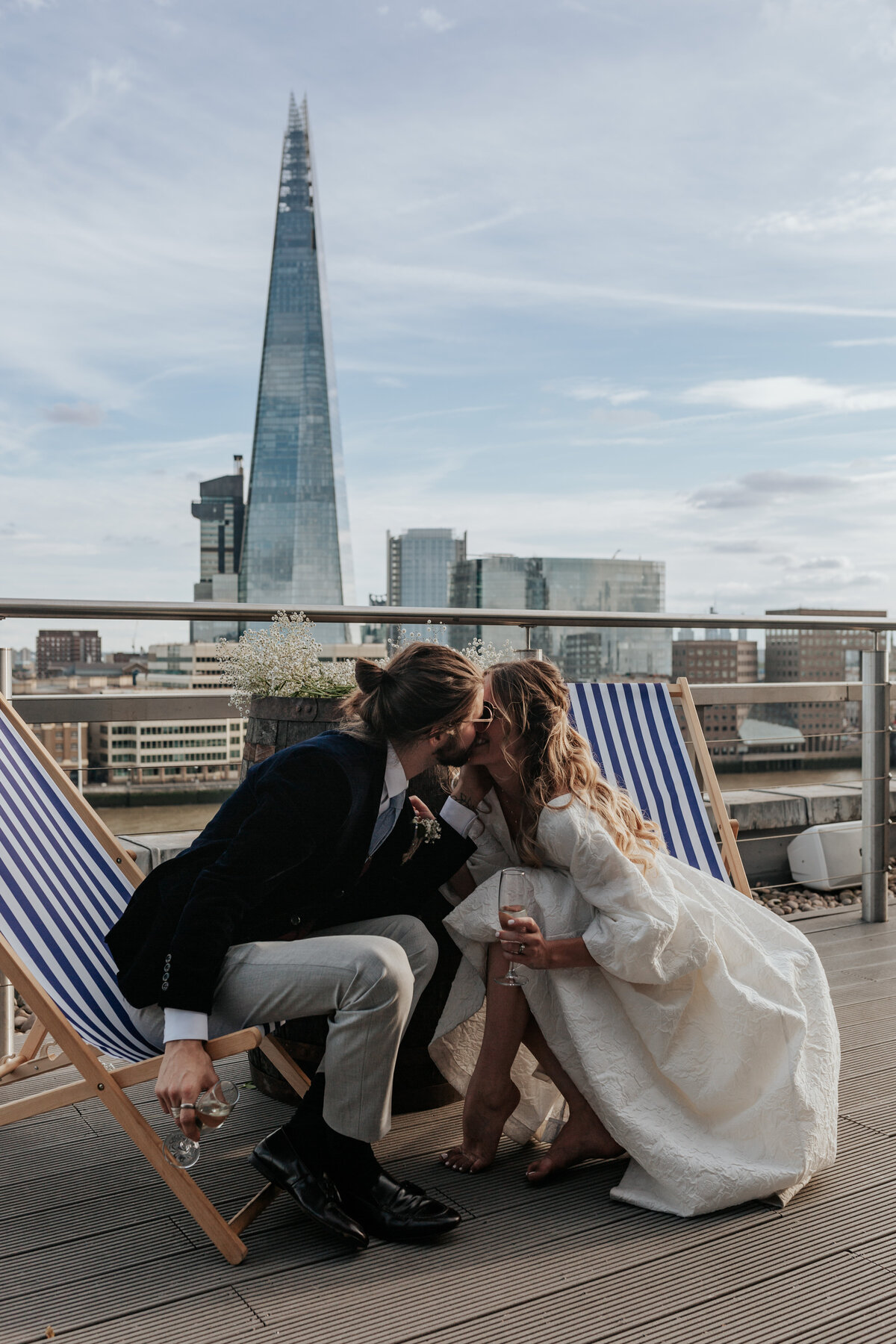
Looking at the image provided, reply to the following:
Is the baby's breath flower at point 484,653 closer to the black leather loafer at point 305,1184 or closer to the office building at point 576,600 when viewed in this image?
the office building at point 576,600

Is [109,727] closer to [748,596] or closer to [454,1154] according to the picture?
[454,1154]

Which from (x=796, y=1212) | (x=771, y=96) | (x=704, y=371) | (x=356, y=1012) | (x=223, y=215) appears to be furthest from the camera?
(x=223, y=215)

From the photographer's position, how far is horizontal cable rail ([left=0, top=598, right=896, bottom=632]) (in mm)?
2623

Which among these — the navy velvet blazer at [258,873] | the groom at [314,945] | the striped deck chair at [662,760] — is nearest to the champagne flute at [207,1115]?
the groom at [314,945]

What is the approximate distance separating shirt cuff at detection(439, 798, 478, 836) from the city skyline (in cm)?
123

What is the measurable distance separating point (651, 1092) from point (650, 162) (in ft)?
37.6

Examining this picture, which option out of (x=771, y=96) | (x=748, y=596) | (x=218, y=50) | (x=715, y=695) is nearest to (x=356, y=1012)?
(x=715, y=695)

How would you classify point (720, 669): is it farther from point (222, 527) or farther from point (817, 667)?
point (222, 527)

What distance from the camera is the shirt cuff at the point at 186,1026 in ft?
5.22

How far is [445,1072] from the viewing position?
2.16 metres

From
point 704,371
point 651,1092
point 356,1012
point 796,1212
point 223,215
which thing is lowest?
point 796,1212

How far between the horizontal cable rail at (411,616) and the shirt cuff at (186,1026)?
1304mm

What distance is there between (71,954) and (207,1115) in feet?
1.83

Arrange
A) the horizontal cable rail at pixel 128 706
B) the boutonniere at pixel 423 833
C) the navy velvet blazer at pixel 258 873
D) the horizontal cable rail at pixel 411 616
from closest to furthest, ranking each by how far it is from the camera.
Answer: the navy velvet blazer at pixel 258 873 → the boutonniere at pixel 423 833 → the horizontal cable rail at pixel 411 616 → the horizontal cable rail at pixel 128 706
